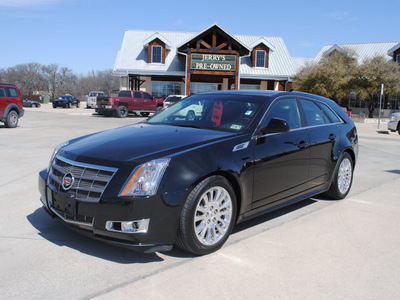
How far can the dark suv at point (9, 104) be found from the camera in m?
15.5

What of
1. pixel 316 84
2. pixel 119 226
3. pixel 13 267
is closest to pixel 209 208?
pixel 119 226

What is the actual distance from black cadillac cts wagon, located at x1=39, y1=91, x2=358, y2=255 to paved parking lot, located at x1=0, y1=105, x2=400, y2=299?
268mm

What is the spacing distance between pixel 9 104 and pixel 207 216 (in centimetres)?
1465

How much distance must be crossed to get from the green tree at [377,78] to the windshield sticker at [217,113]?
28225mm

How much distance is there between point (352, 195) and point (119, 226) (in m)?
4.36

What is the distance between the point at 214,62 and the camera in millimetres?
30156

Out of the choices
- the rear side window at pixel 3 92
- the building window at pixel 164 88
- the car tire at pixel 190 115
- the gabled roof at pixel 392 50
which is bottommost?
the car tire at pixel 190 115

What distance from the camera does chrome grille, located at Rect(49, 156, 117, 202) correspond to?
3.35 meters

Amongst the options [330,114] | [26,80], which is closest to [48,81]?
[26,80]

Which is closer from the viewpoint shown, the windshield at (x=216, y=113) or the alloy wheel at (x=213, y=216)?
the alloy wheel at (x=213, y=216)

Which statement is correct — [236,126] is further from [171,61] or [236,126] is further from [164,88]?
[164,88]

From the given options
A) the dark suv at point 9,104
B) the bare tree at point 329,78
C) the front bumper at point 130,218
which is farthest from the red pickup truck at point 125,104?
the front bumper at point 130,218

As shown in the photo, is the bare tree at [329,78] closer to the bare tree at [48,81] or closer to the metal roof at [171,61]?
the metal roof at [171,61]

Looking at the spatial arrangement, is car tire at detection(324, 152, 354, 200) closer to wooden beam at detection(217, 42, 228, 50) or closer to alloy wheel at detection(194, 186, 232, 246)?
alloy wheel at detection(194, 186, 232, 246)
